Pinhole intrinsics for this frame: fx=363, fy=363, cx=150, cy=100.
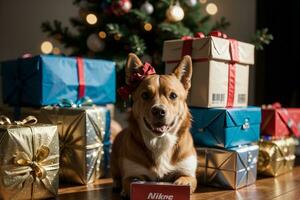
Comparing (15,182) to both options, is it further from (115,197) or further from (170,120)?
(170,120)

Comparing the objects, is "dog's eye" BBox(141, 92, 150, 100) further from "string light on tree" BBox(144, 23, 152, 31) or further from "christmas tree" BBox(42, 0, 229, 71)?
"string light on tree" BBox(144, 23, 152, 31)

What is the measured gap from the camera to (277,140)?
207 centimetres

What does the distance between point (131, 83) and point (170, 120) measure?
264 mm

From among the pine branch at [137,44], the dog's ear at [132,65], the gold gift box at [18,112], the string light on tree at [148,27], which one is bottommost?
the gold gift box at [18,112]

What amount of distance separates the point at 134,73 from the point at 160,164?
418 millimetres

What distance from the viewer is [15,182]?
1.41m

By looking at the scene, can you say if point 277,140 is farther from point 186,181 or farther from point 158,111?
point 158,111

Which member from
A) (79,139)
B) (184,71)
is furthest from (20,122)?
(184,71)

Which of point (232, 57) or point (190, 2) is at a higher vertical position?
point (190, 2)

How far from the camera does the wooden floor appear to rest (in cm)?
163

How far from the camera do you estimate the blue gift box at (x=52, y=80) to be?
1.92m

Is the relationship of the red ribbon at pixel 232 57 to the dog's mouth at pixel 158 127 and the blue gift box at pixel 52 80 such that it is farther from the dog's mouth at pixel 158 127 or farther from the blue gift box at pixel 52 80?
the blue gift box at pixel 52 80

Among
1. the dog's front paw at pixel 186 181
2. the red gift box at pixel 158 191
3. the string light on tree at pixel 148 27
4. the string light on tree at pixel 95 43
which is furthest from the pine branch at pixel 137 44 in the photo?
the red gift box at pixel 158 191

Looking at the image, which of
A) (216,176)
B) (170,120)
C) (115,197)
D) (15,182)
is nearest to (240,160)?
(216,176)
